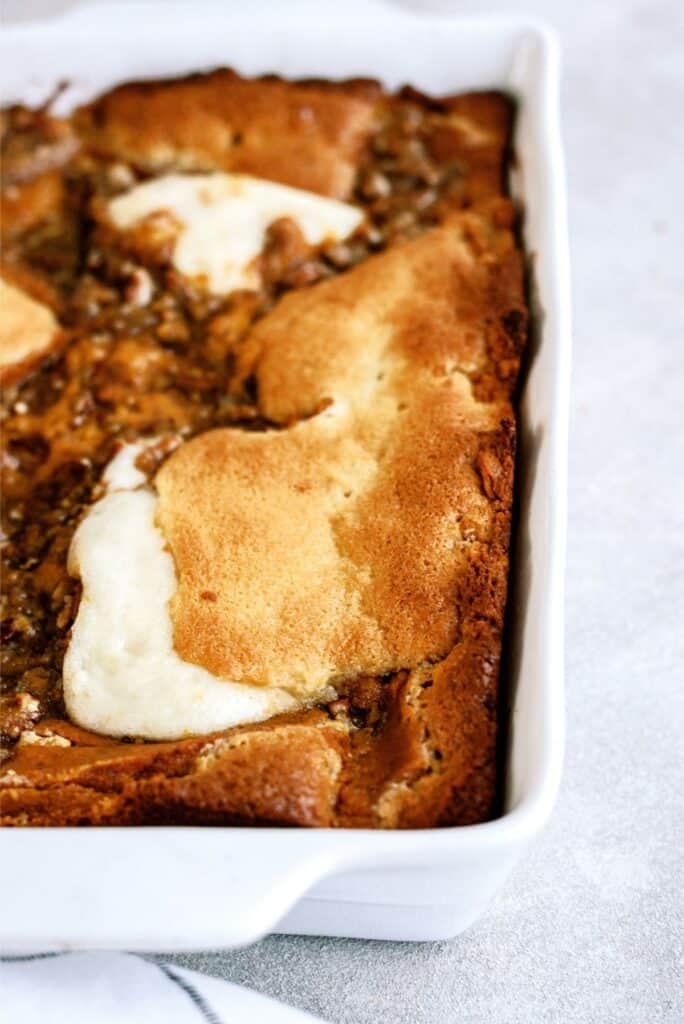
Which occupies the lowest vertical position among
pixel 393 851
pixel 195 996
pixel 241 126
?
pixel 195 996

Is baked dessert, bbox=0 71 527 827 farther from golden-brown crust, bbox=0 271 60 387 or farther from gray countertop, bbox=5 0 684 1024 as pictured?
gray countertop, bbox=5 0 684 1024

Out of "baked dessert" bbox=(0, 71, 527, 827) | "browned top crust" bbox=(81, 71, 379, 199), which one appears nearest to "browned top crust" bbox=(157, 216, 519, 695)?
"baked dessert" bbox=(0, 71, 527, 827)

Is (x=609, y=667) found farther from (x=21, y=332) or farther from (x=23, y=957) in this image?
(x=21, y=332)

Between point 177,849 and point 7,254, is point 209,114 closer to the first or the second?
point 7,254

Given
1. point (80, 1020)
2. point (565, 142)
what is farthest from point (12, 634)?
point (565, 142)

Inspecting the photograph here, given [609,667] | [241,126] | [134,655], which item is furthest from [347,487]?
[241,126]
